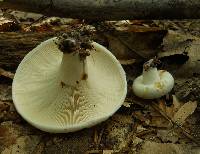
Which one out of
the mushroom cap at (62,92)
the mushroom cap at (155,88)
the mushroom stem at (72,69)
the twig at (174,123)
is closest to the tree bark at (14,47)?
the mushroom cap at (62,92)

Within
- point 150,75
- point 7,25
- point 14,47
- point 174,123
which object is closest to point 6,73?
point 14,47

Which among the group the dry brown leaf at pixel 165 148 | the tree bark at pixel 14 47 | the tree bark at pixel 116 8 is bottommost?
the dry brown leaf at pixel 165 148

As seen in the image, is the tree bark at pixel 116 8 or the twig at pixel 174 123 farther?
the tree bark at pixel 116 8

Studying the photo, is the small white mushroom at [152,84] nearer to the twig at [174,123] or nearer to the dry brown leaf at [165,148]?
the twig at [174,123]

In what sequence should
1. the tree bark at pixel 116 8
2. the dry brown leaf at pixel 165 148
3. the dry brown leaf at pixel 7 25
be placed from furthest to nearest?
1. the dry brown leaf at pixel 7 25
2. the tree bark at pixel 116 8
3. the dry brown leaf at pixel 165 148

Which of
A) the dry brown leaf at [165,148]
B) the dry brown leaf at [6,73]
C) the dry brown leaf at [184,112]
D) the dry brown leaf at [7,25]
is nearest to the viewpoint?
the dry brown leaf at [165,148]

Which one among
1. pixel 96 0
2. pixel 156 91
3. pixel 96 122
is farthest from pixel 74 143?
pixel 96 0

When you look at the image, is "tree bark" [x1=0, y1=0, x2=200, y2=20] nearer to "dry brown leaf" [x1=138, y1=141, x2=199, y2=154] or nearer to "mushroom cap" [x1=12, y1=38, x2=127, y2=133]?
"mushroom cap" [x1=12, y1=38, x2=127, y2=133]

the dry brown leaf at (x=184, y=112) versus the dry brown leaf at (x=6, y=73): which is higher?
the dry brown leaf at (x=6, y=73)
